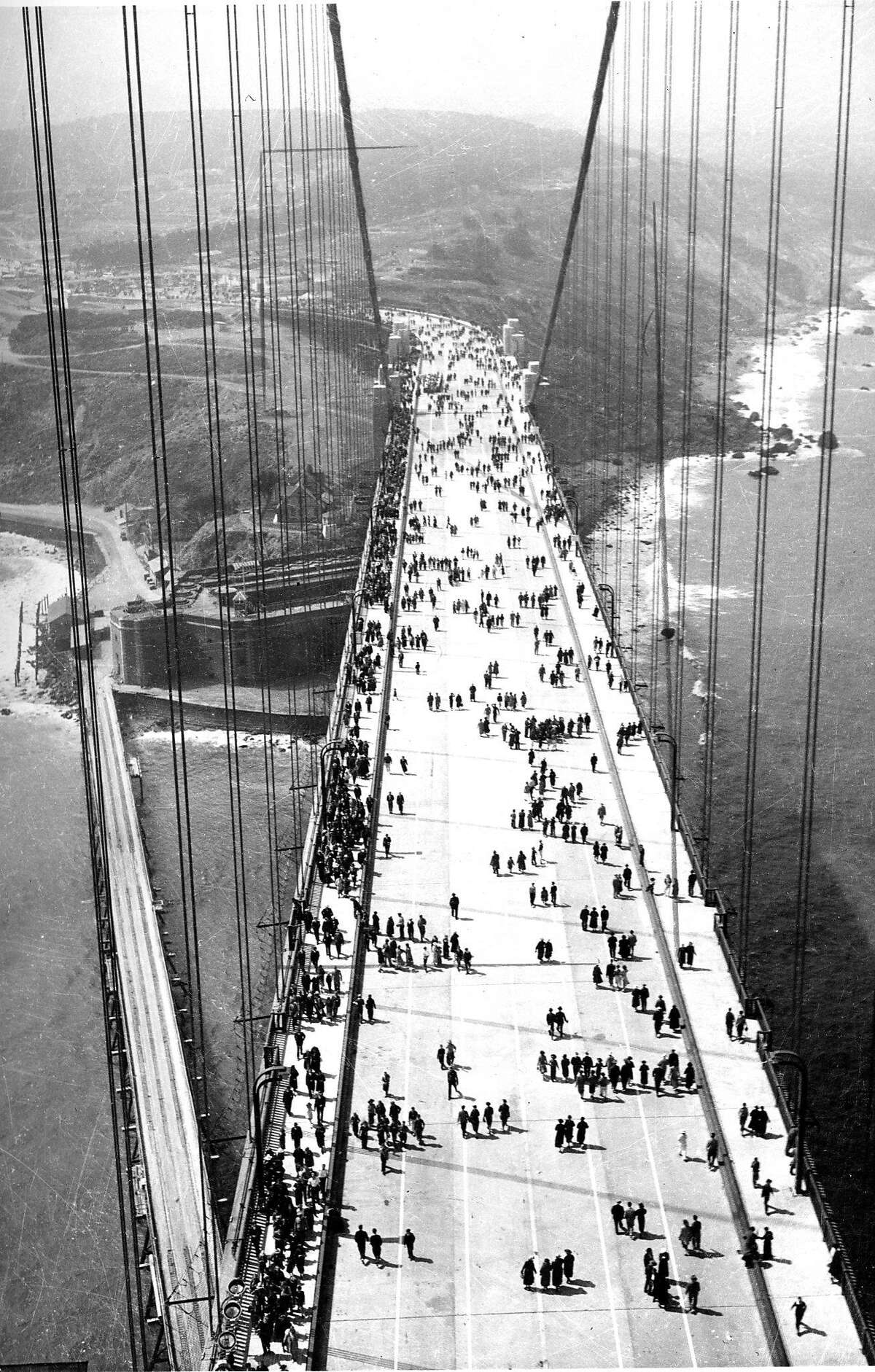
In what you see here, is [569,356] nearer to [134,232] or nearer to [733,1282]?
[134,232]

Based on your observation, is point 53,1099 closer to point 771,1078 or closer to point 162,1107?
point 162,1107

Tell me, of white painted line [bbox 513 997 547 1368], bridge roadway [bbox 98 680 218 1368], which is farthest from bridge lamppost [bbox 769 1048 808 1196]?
bridge roadway [bbox 98 680 218 1368]

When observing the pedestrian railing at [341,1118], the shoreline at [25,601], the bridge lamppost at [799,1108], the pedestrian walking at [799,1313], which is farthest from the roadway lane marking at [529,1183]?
the shoreline at [25,601]

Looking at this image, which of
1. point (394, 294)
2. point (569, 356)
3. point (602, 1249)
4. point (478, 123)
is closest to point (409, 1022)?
point (602, 1249)

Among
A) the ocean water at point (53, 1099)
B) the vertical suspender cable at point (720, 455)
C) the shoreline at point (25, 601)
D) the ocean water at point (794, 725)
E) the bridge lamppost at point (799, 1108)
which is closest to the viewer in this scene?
the bridge lamppost at point (799, 1108)

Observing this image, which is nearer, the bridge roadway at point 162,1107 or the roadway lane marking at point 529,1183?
the roadway lane marking at point 529,1183

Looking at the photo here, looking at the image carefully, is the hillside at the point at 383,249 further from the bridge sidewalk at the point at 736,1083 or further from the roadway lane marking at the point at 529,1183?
the roadway lane marking at the point at 529,1183

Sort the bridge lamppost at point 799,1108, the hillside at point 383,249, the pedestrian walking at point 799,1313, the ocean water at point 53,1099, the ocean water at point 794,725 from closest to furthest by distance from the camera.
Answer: the pedestrian walking at point 799,1313 → the bridge lamppost at point 799,1108 → the ocean water at point 53,1099 → the ocean water at point 794,725 → the hillside at point 383,249
